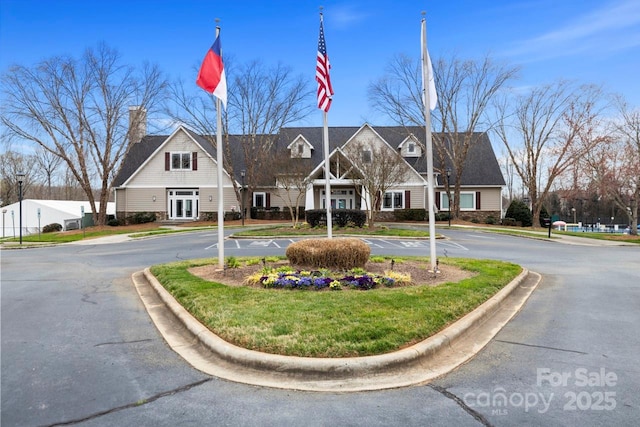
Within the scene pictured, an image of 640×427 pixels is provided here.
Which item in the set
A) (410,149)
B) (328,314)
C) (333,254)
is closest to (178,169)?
(410,149)

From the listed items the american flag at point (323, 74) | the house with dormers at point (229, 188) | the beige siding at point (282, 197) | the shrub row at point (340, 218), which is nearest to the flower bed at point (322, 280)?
the american flag at point (323, 74)

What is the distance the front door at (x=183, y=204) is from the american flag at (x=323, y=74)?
3056 centimetres

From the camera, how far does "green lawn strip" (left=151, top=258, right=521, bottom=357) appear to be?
5.37m

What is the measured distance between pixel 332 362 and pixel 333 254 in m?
5.53

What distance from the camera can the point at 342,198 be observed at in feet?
132

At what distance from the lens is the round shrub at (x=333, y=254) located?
10.3 meters

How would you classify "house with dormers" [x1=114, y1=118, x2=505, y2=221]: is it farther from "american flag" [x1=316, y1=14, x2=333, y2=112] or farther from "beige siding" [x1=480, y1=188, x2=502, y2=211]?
"american flag" [x1=316, y1=14, x2=333, y2=112]

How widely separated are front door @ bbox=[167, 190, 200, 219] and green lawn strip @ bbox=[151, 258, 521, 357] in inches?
1256

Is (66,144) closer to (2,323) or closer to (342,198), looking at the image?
(342,198)

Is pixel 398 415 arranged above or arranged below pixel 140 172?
below

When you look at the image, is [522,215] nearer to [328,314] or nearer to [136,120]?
[136,120]

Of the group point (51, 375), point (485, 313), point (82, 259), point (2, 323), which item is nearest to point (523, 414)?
point (485, 313)

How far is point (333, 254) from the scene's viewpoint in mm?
10344

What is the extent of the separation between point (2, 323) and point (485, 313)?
739 centimetres
